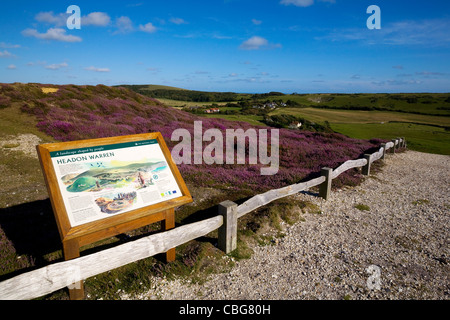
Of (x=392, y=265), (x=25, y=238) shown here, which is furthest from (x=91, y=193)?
(x=392, y=265)

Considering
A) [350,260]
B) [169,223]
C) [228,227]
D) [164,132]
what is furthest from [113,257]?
[164,132]

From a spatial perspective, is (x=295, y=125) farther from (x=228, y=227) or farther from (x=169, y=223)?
(x=169, y=223)

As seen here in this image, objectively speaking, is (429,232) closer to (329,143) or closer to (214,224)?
(214,224)

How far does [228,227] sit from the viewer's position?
6.06 meters

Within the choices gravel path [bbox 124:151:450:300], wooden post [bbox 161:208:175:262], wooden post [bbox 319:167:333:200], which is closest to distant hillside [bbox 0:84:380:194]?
wooden post [bbox 319:167:333:200]

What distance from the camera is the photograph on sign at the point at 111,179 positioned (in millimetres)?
4496

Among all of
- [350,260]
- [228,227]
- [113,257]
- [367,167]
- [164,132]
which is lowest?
[350,260]

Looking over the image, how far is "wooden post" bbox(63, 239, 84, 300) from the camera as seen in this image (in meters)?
4.29

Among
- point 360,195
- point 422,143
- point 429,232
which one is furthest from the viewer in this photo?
point 422,143

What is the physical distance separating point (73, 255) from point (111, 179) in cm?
149

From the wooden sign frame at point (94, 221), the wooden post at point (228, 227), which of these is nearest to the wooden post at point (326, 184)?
the wooden post at point (228, 227)
